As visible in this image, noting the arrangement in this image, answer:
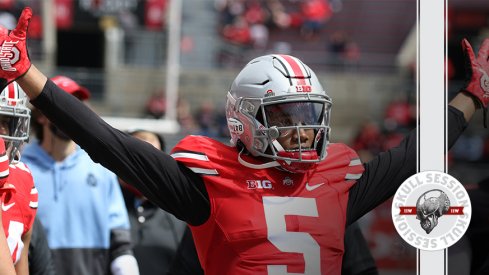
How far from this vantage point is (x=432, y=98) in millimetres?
2172

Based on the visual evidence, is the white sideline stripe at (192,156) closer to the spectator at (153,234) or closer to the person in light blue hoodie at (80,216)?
the person in light blue hoodie at (80,216)

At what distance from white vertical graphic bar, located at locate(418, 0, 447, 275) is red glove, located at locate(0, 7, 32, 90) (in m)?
0.91

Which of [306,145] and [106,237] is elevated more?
[306,145]


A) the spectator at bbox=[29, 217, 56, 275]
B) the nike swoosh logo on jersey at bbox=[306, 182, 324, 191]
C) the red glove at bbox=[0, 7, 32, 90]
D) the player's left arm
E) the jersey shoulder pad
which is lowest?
the spectator at bbox=[29, 217, 56, 275]

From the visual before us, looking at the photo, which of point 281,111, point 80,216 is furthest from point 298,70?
point 80,216

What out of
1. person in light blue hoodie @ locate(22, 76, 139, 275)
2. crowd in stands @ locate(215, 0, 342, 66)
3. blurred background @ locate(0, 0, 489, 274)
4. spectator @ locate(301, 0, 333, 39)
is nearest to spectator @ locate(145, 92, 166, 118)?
Result: blurred background @ locate(0, 0, 489, 274)

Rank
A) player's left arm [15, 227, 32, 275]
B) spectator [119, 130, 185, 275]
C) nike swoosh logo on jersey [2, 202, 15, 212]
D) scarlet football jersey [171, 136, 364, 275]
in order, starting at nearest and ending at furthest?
scarlet football jersey [171, 136, 364, 275] → nike swoosh logo on jersey [2, 202, 15, 212] → player's left arm [15, 227, 32, 275] → spectator [119, 130, 185, 275]

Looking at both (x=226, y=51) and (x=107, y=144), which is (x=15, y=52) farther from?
(x=226, y=51)

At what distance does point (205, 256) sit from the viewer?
2361mm

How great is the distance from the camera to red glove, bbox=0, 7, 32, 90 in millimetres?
2039

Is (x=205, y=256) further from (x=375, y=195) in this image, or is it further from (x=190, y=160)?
(x=375, y=195)

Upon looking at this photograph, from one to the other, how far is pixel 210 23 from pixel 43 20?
8.36 ft

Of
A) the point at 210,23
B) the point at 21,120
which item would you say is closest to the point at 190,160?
the point at 21,120

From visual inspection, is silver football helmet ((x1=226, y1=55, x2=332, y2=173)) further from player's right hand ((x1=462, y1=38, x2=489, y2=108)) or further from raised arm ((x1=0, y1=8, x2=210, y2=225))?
player's right hand ((x1=462, y1=38, x2=489, y2=108))
